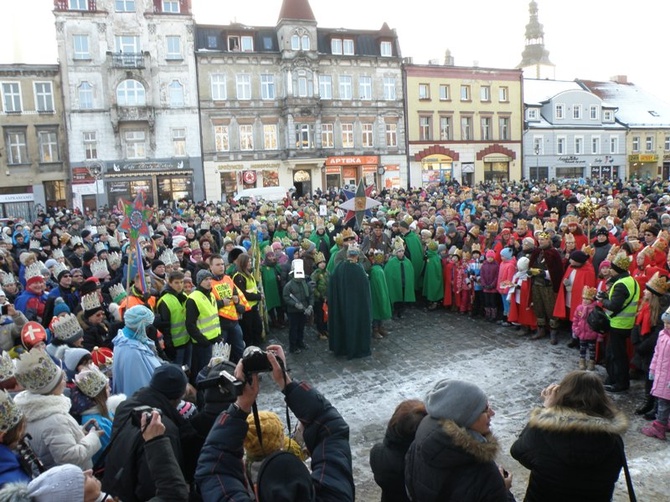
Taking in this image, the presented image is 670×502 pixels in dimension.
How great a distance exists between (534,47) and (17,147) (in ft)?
234

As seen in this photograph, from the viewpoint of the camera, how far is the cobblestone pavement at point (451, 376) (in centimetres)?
526

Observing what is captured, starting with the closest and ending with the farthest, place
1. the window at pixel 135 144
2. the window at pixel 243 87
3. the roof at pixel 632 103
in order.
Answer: the window at pixel 135 144 → the window at pixel 243 87 → the roof at pixel 632 103

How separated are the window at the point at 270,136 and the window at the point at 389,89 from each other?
887 centimetres

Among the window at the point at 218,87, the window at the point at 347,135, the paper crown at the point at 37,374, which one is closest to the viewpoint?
the paper crown at the point at 37,374

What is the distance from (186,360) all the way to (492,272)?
604 centimetres

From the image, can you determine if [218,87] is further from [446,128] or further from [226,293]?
[226,293]

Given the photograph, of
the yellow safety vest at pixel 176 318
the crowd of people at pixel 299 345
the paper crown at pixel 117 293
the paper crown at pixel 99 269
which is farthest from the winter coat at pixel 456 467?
the paper crown at pixel 99 269

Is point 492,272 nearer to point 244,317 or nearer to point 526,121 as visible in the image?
point 244,317

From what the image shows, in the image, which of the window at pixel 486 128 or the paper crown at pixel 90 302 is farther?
the window at pixel 486 128

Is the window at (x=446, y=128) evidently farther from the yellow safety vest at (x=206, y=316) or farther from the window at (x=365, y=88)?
the yellow safety vest at (x=206, y=316)

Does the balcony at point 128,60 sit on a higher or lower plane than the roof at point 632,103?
higher

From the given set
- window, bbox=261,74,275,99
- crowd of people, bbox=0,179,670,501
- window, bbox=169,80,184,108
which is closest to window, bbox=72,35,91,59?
window, bbox=169,80,184,108

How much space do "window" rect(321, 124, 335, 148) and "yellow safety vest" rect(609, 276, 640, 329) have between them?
107 ft

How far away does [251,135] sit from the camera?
36656mm
